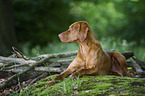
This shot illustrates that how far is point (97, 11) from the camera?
11.0m

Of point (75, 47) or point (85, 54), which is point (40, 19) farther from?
point (85, 54)

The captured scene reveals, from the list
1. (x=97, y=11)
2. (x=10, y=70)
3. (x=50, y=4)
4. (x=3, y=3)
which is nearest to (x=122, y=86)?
(x=10, y=70)

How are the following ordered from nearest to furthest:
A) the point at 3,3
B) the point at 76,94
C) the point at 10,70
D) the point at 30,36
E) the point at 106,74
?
1. the point at 76,94
2. the point at 106,74
3. the point at 10,70
4. the point at 3,3
5. the point at 30,36

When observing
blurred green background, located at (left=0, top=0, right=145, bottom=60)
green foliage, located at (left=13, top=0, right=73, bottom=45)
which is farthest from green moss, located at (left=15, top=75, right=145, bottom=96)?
green foliage, located at (left=13, top=0, right=73, bottom=45)

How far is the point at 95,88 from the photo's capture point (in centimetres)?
281

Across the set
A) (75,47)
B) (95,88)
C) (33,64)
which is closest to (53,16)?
(75,47)

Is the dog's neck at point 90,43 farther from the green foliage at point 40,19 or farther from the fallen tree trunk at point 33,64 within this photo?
the green foliage at point 40,19

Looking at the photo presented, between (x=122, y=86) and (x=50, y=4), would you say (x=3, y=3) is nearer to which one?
(x=50, y=4)

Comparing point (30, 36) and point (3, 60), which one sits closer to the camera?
point (3, 60)

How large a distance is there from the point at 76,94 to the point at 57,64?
71.4 inches

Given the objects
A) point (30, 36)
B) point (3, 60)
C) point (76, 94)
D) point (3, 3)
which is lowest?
point (76, 94)

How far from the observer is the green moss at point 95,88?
2.60 metres

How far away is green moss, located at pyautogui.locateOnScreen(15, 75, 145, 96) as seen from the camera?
260cm

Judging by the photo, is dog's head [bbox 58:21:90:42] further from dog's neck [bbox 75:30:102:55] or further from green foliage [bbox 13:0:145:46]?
green foliage [bbox 13:0:145:46]
